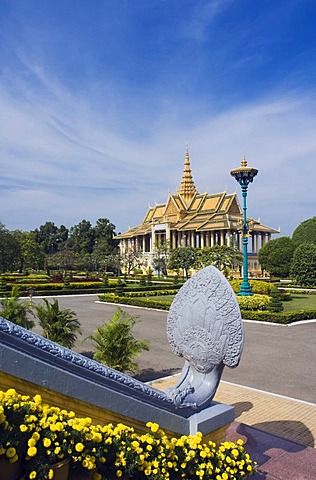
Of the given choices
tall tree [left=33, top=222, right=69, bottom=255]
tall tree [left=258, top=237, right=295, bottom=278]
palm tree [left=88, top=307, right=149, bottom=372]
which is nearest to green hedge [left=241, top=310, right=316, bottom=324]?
palm tree [left=88, top=307, right=149, bottom=372]

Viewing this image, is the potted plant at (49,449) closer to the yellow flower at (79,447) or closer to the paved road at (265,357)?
the yellow flower at (79,447)

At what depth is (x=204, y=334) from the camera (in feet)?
10.8

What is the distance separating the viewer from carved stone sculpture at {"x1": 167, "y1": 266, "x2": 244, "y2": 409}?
125 inches

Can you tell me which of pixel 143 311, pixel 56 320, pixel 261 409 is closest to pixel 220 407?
pixel 261 409

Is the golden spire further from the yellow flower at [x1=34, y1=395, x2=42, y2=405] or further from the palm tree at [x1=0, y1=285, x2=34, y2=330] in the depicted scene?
the yellow flower at [x1=34, y1=395, x2=42, y2=405]

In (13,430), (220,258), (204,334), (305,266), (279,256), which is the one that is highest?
(279,256)

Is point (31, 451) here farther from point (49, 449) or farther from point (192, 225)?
point (192, 225)

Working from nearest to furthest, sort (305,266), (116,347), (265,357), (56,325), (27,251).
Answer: (116,347)
(56,325)
(265,357)
(305,266)
(27,251)

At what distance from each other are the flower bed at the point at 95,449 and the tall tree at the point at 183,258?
38202 millimetres

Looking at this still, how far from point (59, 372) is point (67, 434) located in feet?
1.11

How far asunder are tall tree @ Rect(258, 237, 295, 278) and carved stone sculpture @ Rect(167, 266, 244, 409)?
4069 centimetres

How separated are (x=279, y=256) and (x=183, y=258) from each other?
9.83m

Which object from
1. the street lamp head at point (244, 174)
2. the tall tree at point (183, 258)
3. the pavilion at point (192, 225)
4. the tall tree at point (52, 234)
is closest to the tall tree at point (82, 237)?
the tall tree at point (52, 234)

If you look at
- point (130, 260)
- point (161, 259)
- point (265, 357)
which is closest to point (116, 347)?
point (265, 357)
